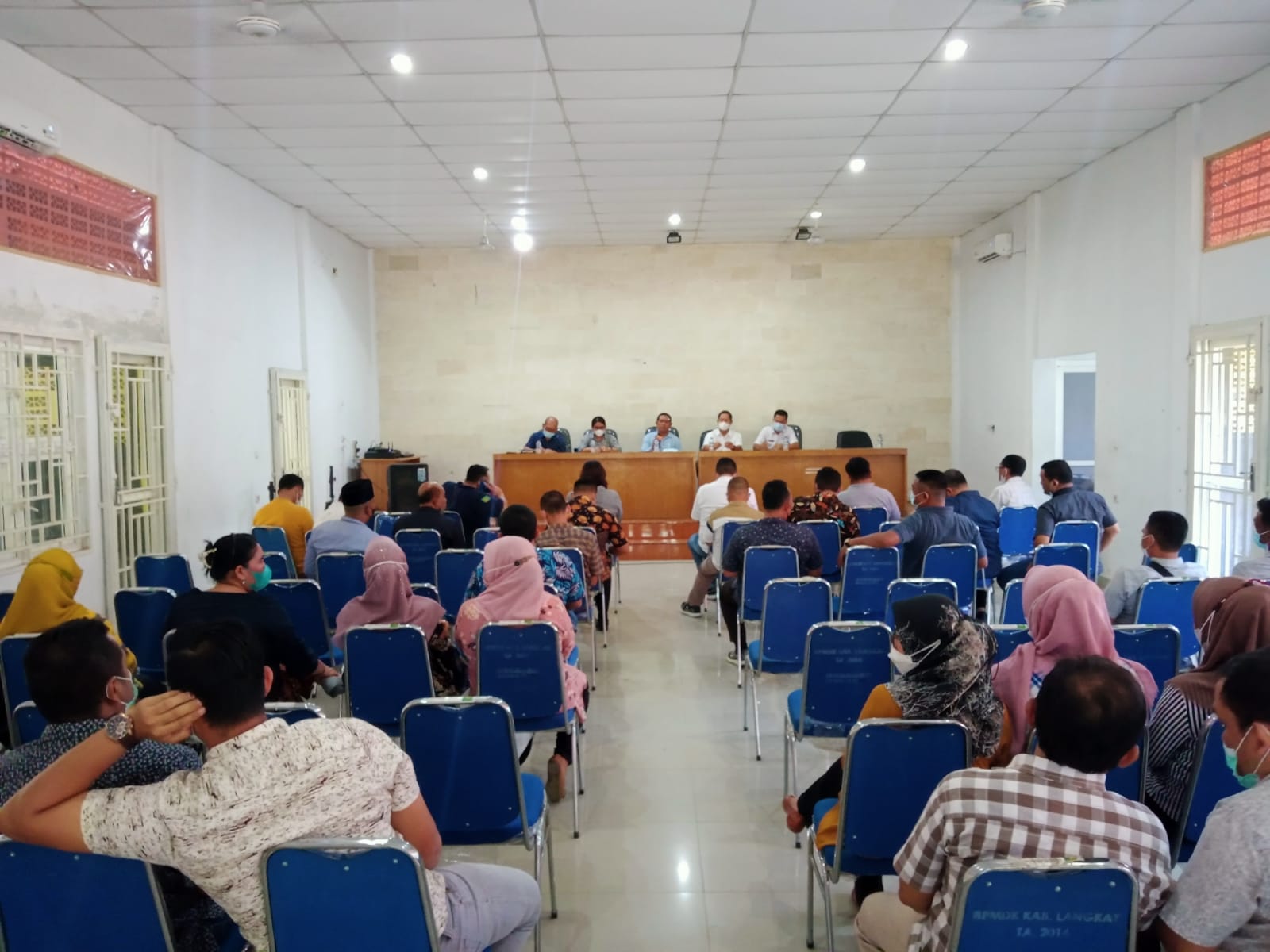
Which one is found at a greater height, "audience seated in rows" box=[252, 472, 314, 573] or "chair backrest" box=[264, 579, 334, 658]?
"audience seated in rows" box=[252, 472, 314, 573]

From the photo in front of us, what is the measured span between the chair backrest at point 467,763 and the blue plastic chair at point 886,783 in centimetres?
90

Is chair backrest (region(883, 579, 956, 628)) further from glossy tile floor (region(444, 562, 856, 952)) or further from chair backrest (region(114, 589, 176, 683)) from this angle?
chair backrest (region(114, 589, 176, 683))

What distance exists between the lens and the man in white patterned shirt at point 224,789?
1.65 m

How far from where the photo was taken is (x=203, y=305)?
7.50 m

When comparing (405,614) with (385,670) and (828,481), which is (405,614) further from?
(828,481)

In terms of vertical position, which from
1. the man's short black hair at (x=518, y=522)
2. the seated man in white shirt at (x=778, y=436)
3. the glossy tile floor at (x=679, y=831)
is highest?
the seated man in white shirt at (x=778, y=436)

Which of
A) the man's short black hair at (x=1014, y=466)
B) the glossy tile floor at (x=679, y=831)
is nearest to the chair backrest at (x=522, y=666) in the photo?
the glossy tile floor at (x=679, y=831)

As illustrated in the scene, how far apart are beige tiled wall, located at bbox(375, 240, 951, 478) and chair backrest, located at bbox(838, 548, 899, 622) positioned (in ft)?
25.6

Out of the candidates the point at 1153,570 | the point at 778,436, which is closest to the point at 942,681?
the point at 1153,570

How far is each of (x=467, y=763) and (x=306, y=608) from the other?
2.23 metres

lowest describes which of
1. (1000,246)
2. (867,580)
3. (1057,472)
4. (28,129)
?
(867,580)

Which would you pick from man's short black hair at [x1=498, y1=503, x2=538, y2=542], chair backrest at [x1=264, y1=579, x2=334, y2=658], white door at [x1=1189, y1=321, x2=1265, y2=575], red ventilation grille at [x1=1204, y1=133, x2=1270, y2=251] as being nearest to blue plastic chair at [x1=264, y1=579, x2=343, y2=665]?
chair backrest at [x1=264, y1=579, x2=334, y2=658]

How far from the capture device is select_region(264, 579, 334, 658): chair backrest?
4.36 m

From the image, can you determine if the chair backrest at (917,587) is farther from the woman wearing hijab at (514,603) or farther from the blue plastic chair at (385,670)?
the blue plastic chair at (385,670)
